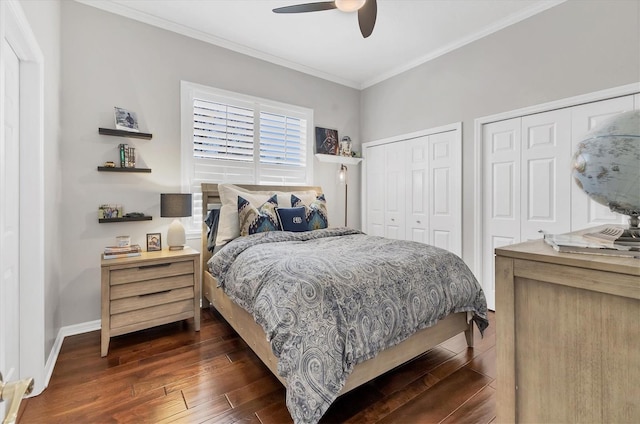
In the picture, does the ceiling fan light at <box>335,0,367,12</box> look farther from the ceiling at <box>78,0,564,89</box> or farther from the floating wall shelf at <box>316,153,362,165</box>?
the floating wall shelf at <box>316,153,362,165</box>

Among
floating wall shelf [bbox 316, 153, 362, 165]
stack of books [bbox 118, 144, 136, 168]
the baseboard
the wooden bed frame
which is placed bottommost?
the baseboard

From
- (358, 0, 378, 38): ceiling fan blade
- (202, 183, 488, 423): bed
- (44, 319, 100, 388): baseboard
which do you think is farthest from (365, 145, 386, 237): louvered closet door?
(44, 319, 100, 388): baseboard

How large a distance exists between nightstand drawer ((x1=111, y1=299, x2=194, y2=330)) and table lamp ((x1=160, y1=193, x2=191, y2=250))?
52cm

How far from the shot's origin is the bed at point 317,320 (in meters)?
1.38

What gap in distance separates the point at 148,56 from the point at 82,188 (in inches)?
55.7

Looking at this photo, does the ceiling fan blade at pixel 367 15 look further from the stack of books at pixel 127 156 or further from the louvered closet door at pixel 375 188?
the stack of books at pixel 127 156

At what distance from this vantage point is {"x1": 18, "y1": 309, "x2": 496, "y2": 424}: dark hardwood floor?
1.57 metres

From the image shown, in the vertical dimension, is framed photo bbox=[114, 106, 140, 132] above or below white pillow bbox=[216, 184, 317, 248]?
above

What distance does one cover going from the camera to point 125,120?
2697 millimetres

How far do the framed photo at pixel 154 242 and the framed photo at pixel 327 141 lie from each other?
229cm

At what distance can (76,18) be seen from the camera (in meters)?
2.54

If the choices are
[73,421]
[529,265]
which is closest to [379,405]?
[529,265]

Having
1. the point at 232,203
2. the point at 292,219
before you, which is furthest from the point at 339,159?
the point at 232,203

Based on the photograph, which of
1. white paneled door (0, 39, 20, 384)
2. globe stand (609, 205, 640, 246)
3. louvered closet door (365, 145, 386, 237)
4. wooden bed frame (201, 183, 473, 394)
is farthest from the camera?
louvered closet door (365, 145, 386, 237)
